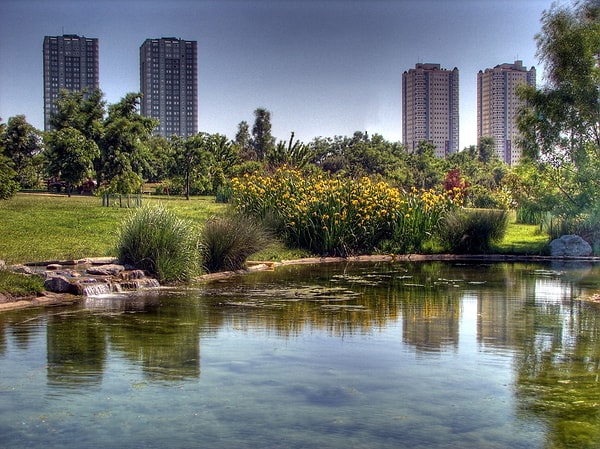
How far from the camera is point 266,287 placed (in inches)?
550

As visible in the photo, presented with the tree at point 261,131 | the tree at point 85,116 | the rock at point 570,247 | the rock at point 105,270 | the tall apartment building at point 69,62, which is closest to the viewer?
the rock at point 105,270

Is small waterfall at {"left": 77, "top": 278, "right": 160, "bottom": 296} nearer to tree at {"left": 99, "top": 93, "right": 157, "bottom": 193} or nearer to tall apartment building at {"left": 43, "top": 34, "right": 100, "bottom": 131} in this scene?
tree at {"left": 99, "top": 93, "right": 157, "bottom": 193}

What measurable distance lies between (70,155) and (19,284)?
105 feet

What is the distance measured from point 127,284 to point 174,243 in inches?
55.9

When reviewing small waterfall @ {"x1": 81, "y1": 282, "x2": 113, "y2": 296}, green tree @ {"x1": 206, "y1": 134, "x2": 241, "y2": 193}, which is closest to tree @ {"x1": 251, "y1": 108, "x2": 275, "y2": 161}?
green tree @ {"x1": 206, "y1": 134, "x2": 241, "y2": 193}

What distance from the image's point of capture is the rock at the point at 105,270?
1336cm

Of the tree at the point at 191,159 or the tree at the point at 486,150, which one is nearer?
the tree at the point at 191,159

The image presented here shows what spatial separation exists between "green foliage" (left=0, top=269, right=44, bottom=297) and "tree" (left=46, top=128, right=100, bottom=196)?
30.8 meters

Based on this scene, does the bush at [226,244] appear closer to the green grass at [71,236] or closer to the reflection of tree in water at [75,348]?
the green grass at [71,236]

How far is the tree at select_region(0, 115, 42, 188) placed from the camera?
174 feet

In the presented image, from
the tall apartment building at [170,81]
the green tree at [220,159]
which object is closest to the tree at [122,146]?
the green tree at [220,159]

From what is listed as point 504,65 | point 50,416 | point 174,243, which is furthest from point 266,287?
point 504,65

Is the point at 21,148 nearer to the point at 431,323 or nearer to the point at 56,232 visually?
the point at 56,232

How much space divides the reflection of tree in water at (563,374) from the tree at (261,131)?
67944 millimetres
